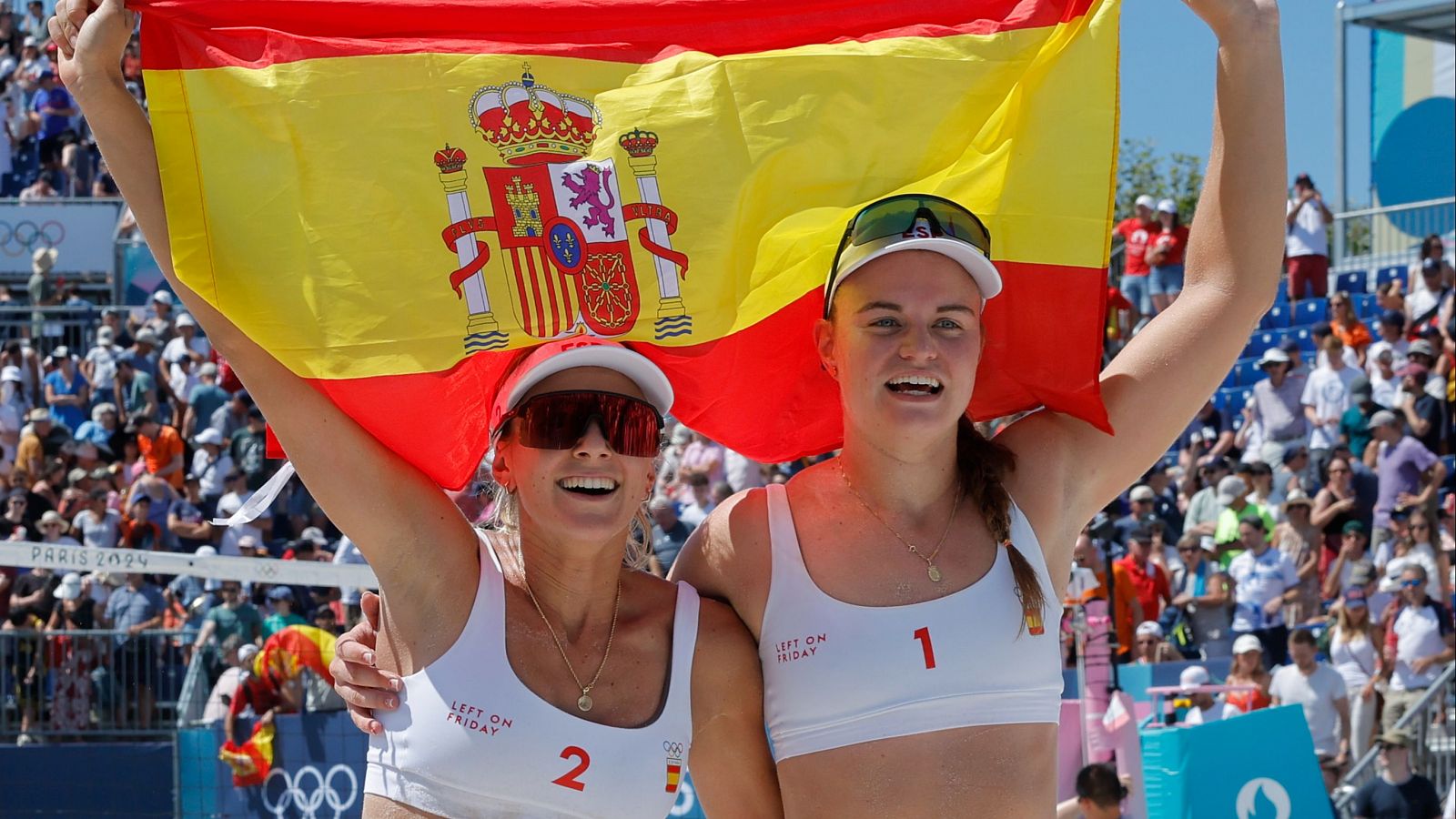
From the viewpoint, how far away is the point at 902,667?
3.58 m

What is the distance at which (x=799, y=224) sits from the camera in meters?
3.83

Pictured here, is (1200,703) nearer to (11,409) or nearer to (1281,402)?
(1281,402)

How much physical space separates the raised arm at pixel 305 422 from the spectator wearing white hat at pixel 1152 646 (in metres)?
8.57

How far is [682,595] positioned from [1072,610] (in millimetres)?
6846

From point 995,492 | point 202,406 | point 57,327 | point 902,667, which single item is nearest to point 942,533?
point 995,492

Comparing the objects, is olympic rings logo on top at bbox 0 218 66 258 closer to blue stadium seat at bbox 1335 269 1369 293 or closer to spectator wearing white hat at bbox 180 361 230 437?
spectator wearing white hat at bbox 180 361 230 437

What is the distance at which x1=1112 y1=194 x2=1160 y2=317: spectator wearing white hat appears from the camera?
17000 millimetres

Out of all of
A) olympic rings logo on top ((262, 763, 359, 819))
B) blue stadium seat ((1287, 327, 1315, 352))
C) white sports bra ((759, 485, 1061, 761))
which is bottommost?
olympic rings logo on top ((262, 763, 359, 819))

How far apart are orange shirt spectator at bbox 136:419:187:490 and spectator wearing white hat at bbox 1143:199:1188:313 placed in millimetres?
9274

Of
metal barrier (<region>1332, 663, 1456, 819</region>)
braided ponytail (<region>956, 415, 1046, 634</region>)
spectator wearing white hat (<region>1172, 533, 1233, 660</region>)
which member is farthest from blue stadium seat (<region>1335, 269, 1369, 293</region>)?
braided ponytail (<region>956, 415, 1046, 634</region>)

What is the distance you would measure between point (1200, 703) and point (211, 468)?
31.4 feet

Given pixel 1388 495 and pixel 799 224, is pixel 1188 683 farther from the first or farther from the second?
pixel 799 224

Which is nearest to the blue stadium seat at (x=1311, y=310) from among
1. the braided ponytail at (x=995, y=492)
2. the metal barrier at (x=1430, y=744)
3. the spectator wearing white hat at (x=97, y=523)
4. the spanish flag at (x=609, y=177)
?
the metal barrier at (x=1430, y=744)

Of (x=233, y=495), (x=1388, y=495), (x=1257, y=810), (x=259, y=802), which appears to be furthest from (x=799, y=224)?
(x=233, y=495)
